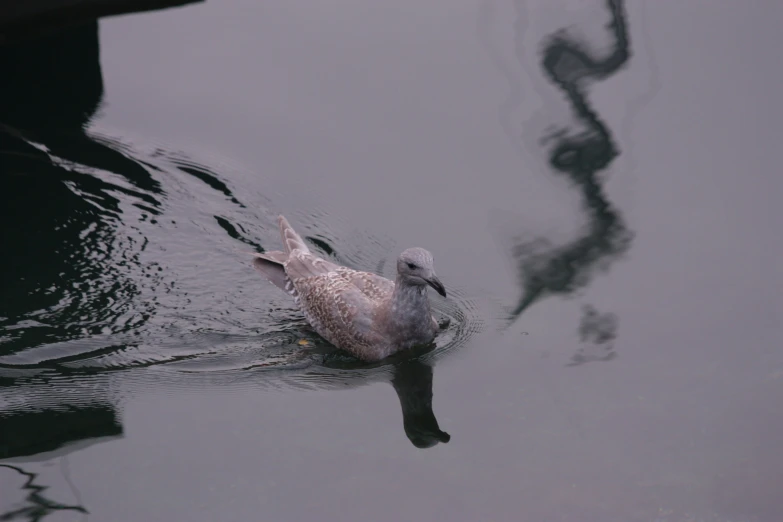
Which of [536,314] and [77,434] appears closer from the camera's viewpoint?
[77,434]

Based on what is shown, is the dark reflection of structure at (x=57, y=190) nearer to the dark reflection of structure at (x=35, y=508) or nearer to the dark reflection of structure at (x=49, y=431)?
the dark reflection of structure at (x=49, y=431)

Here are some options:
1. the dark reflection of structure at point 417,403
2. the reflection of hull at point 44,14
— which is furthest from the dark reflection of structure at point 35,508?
the reflection of hull at point 44,14

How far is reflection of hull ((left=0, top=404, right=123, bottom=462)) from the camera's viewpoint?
7004 millimetres

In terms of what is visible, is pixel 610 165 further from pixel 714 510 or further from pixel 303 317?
pixel 714 510

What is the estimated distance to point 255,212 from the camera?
32.9ft

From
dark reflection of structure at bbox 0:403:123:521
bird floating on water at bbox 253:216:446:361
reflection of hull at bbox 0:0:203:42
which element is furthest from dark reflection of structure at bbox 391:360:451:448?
reflection of hull at bbox 0:0:203:42

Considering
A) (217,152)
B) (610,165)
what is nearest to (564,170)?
(610,165)

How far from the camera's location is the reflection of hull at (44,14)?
1274 centimetres

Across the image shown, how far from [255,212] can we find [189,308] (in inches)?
64.0

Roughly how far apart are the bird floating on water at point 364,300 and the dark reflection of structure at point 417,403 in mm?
261

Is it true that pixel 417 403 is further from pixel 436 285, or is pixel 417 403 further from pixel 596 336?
pixel 596 336

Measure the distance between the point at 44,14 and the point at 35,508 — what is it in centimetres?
833

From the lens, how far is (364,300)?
8.42 meters

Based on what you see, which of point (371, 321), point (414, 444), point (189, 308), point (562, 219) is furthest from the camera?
point (562, 219)
